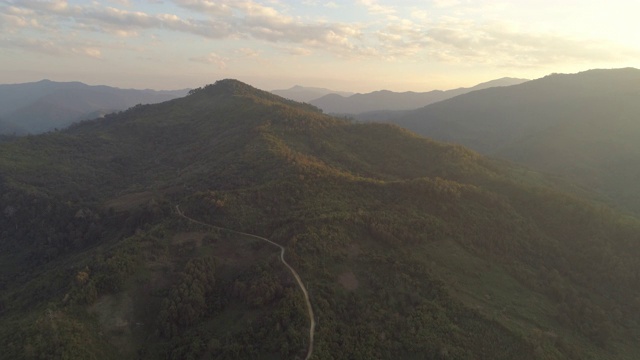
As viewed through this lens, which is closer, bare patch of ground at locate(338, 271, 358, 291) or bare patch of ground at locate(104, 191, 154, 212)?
bare patch of ground at locate(338, 271, 358, 291)

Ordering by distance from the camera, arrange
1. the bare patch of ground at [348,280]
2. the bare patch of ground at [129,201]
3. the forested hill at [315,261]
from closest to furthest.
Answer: the forested hill at [315,261] < the bare patch of ground at [348,280] < the bare patch of ground at [129,201]

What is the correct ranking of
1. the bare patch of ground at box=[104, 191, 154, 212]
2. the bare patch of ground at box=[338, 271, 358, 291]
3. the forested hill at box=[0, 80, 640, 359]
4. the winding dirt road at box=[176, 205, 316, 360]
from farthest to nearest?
the bare patch of ground at box=[104, 191, 154, 212], the bare patch of ground at box=[338, 271, 358, 291], the forested hill at box=[0, 80, 640, 359], the winding dirt road at box=[176, 205, 316, 360]

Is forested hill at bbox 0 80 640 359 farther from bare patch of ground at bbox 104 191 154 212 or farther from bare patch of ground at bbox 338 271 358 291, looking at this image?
bare patch of ground at bbox 104 191 154 212

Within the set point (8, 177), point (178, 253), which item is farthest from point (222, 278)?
point (8, 177)

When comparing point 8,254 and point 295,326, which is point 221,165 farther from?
point 295,326

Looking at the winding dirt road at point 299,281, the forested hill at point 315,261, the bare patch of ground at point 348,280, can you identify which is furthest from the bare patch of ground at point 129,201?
the bare patch of ground at point 348,280

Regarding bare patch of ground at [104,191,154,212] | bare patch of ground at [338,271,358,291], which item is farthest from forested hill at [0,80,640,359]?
bare patch of ground at [104,191,154,212]

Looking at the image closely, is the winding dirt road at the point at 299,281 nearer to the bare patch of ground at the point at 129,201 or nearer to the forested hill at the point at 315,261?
the forested hill at the point at 315,261

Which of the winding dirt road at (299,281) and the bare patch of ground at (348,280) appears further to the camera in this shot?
the bare patch of ground at (348,280)

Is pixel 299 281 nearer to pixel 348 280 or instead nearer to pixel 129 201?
pixel 348 280

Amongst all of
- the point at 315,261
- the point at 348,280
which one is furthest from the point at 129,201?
the point at 348,280
